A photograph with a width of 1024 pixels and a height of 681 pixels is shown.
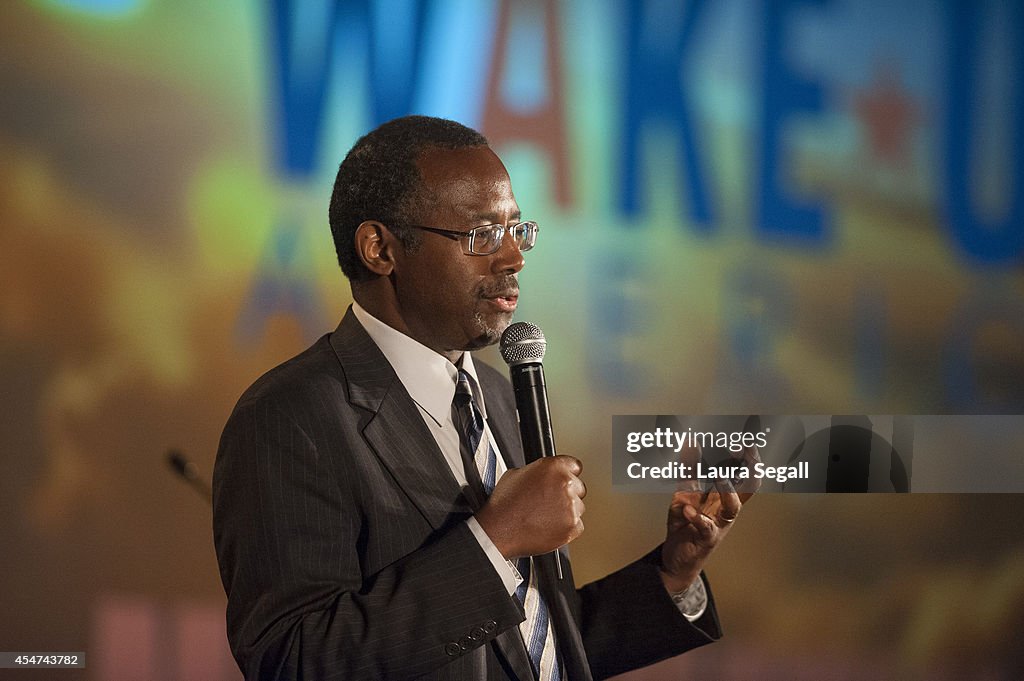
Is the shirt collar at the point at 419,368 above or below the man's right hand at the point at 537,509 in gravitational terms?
above

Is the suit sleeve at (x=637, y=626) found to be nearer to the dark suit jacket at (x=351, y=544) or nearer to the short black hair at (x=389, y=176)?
the dark suit jacket at (x=351, y=544)

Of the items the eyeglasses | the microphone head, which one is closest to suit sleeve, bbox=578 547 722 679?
the microphone head

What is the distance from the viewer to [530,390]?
1500mm

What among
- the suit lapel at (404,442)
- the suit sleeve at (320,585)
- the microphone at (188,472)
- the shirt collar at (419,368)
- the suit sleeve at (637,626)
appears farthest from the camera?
the microphone at (188,472)

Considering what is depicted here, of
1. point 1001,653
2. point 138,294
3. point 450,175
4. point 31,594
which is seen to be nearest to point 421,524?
point 450,175

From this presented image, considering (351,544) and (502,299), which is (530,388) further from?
(351,544)

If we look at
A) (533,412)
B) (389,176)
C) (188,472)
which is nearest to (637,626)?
(533,412)

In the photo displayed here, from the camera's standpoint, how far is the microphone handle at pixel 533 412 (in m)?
1.46

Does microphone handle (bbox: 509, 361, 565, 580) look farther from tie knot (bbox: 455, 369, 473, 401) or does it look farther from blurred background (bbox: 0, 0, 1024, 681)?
blurred background (bbox: 0, 0, 1024, 681)

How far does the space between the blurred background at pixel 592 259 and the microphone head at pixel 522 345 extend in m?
1.43

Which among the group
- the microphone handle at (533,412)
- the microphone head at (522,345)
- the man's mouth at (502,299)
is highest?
the man's mouth at (502,299)

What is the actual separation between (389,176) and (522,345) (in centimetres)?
34

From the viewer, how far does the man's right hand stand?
130 cm

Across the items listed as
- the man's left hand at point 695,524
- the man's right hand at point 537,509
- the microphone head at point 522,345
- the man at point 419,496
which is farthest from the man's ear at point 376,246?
the man's left hand at point 695,524
